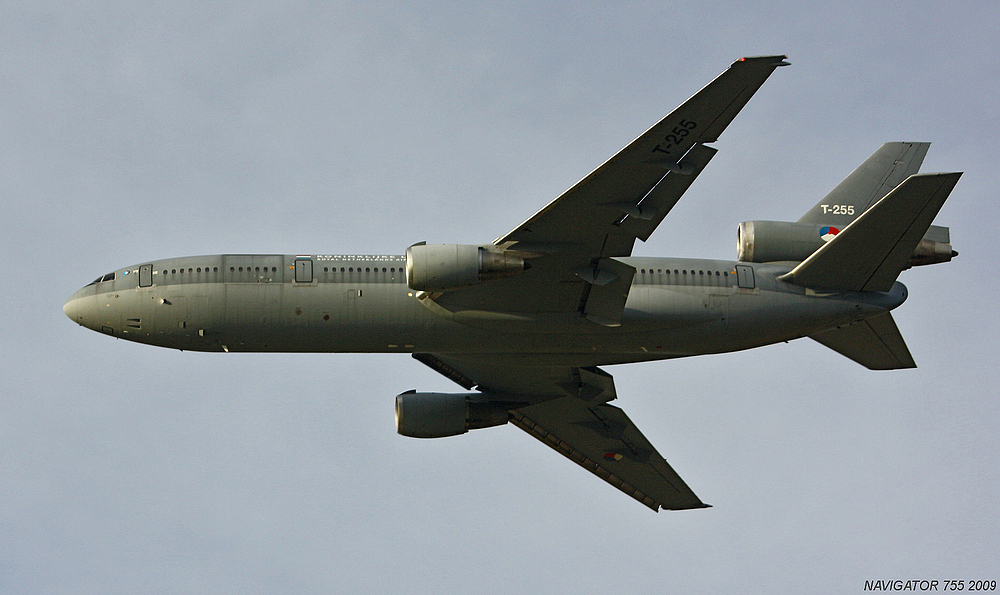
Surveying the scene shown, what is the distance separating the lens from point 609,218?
109 ft

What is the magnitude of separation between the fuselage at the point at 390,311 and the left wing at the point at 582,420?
454 centimetres

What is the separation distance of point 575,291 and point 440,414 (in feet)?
31.5

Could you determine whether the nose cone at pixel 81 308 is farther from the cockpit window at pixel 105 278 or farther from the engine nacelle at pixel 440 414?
the engine nacelle at pixel 440 414

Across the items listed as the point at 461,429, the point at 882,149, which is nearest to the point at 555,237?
the point at 461,429

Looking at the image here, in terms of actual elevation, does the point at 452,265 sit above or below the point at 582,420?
above

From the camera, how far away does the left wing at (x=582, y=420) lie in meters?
41.8

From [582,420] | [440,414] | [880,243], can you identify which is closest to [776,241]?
[880,243]

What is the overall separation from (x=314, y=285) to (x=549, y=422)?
13468mm

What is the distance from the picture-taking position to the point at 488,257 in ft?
111

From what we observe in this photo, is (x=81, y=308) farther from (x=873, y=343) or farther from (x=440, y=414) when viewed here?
(x=873, y=343)

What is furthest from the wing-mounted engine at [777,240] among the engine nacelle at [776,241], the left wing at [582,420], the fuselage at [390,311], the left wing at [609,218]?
the left wing at [582,420]

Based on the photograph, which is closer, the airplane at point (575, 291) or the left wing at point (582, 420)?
the airplane at point (575, 291)

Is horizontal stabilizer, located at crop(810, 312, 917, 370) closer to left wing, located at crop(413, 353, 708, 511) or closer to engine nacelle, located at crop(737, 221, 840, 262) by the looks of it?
engine nacelle, located at crop(737, 221, 840, 262)

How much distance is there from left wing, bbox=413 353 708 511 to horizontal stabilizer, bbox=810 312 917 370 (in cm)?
862
